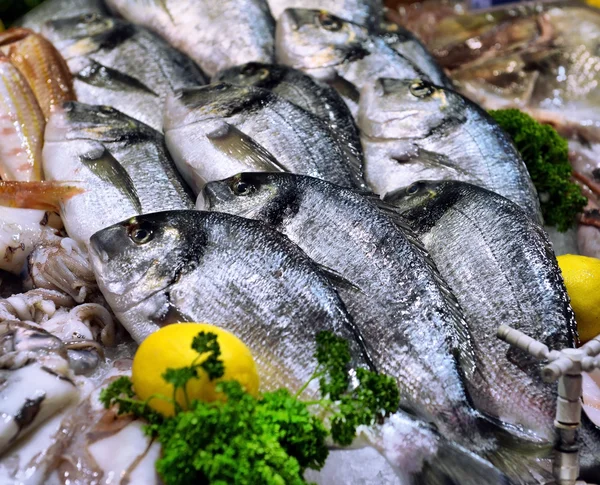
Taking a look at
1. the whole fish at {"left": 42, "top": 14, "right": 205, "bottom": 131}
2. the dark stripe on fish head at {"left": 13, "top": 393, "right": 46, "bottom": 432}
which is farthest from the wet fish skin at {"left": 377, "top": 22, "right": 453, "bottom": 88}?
the dark stripe on fish head at {"left": 13, "top": 393, "right": 46, "bottom": 432}

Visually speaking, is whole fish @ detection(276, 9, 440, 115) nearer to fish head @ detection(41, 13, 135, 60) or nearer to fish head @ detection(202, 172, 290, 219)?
fish head @ detection(41, 13, 135, 60)

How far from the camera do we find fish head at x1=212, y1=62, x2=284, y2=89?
3.26 metres

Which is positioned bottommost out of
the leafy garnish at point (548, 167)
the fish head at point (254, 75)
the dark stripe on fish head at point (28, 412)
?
the leafy garnish at point (548, 167)

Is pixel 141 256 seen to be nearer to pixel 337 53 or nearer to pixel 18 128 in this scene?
pixel 18 128

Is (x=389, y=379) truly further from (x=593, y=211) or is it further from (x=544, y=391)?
Result: (x=593, y=211)

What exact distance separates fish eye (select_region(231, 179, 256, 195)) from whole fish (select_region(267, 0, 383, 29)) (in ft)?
6.73

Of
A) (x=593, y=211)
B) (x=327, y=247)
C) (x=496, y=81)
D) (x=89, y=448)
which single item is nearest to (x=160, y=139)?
(x=327, y=247)

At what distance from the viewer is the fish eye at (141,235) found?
2.14 m

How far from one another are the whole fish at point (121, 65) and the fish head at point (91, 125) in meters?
0.32

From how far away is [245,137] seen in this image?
9.00 ft

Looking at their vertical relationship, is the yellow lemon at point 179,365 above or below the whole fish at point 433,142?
above

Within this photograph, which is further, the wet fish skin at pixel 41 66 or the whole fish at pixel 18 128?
the wet fish skin at pixel 41 66

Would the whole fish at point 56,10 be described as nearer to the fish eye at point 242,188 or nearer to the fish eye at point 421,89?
the fish eye at point 421,89

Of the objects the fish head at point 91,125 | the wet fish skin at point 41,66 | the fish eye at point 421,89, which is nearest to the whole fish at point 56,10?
the wet fish skin at point 41,66
